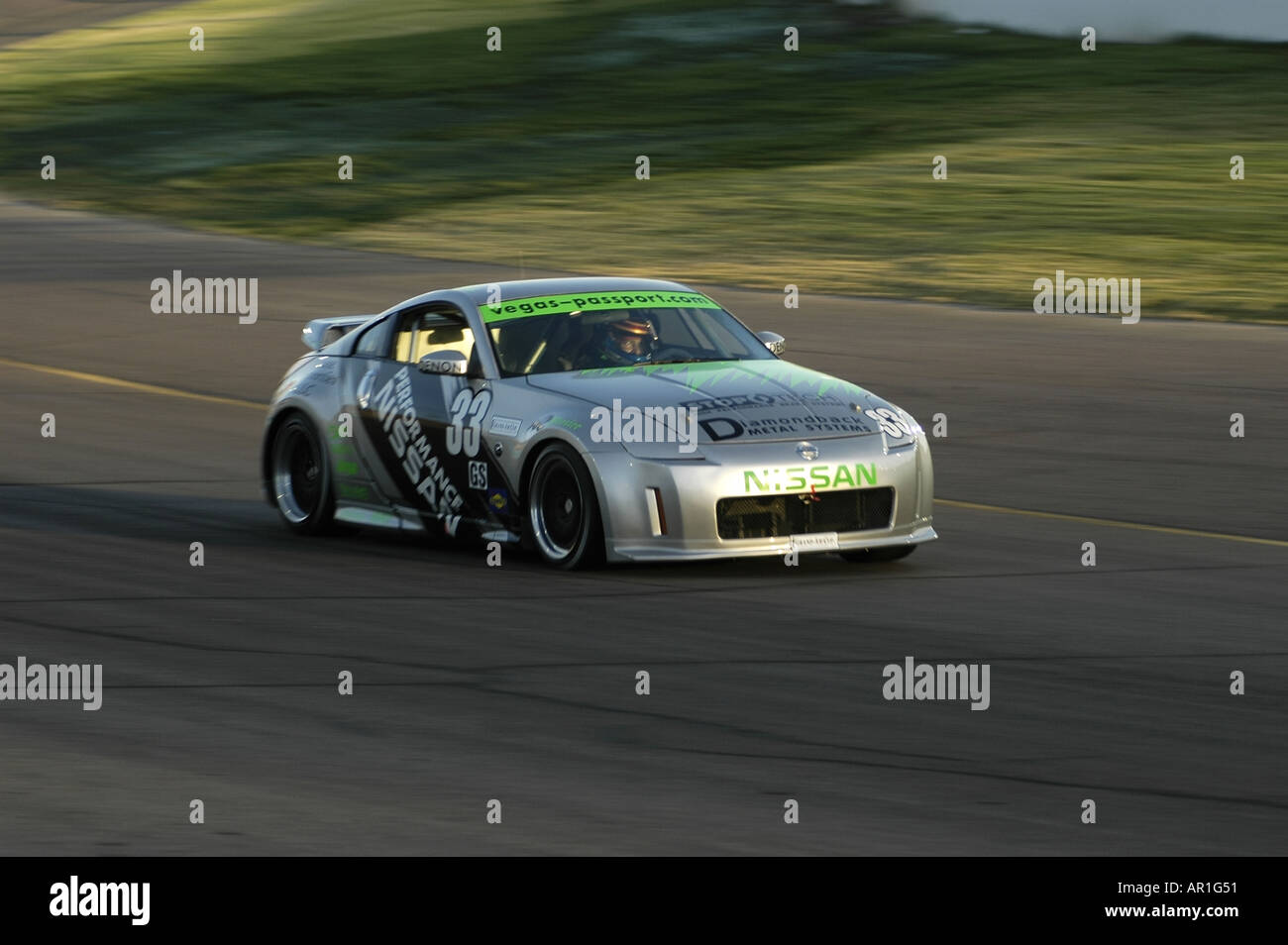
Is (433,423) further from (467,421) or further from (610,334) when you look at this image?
(610,334)

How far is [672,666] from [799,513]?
81.8 inches

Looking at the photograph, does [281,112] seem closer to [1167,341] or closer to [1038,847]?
[1167,341]

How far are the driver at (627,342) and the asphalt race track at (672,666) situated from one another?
1227 millimetres

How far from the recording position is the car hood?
10.9 meters

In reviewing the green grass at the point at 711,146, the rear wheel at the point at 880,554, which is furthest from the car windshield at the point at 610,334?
the green grass at the point at 711,146

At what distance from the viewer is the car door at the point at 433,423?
38.5 feet

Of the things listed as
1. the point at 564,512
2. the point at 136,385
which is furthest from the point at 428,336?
the point at 136,385

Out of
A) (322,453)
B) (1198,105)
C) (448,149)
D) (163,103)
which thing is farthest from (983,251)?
(163,103)

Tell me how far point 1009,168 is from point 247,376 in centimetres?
1397

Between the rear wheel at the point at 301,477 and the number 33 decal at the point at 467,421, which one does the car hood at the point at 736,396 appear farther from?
the rear wheel at the point at 301,477

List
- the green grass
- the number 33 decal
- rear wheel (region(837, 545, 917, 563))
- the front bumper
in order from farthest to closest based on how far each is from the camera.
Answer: the green grass → the number 33 decal → rear wheel (region(837, 545, 917, 563)) → the front bumper

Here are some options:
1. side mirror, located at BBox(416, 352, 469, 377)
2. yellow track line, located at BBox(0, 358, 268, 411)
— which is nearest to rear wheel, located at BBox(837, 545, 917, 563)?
side mirror, located at BBox(416, 352, 469, 377)

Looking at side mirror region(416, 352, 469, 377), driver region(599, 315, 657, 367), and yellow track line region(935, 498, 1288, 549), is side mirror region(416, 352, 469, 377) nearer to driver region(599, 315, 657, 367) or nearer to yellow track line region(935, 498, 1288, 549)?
driver region(599, 315, 657, 367)
